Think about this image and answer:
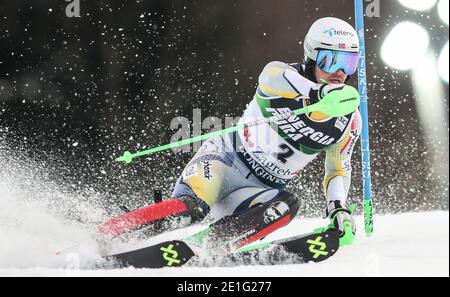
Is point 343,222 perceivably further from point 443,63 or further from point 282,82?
point 443,63

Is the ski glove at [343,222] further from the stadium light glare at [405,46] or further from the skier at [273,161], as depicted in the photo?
the stadium light glare at [405,46]

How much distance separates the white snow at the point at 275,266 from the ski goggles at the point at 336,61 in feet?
2.02

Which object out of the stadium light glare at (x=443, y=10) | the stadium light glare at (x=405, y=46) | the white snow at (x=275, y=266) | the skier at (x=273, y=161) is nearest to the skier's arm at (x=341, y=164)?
the skier at (x=273, y=161)

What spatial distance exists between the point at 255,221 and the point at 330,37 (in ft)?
2.41

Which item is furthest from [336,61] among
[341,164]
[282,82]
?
[341,164]

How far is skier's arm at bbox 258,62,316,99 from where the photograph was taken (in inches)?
92.9

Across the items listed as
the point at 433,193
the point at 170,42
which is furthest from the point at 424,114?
the point at 170,42

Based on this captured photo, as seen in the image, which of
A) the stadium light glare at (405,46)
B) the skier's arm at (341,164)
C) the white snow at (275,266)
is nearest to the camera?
the white snow at (275,266)

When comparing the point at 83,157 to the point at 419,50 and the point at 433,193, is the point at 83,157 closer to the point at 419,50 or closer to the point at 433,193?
the point at 419,50

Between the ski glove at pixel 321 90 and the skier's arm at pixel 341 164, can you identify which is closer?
the ski glove at pixel 321 90

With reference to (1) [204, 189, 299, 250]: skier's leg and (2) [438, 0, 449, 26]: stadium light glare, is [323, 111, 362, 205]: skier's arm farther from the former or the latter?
(2) [438, 0, 449, 26]: stadium light glare

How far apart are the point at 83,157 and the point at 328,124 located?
3.22ft

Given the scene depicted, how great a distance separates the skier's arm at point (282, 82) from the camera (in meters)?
2.36

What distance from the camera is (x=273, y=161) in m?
2.58
